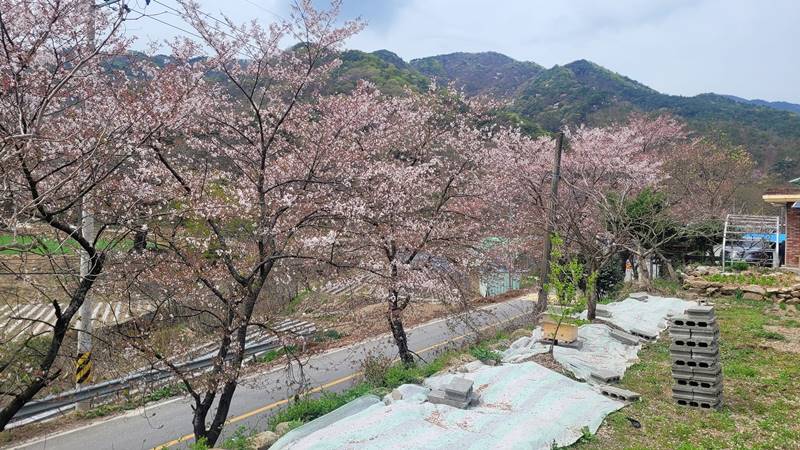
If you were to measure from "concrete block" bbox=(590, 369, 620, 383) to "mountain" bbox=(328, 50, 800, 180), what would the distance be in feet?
58.2

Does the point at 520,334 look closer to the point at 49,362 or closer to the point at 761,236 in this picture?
the point at 49,362

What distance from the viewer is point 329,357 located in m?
15.0

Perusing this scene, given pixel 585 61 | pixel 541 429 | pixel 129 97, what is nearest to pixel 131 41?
pixel 129 97

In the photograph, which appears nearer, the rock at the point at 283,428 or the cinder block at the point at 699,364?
the cinder block at the point at 699,364

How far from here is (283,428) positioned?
7.09 m

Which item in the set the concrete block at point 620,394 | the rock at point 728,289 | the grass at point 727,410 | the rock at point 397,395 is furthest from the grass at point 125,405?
the rock at point 728,289

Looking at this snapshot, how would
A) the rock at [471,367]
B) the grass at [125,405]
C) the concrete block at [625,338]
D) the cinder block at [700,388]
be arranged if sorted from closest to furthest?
1. the cinder block at [700,388]
2. the rock at [471,367]
3. the concrete block at [625,338]
4. the grass at [125,405]

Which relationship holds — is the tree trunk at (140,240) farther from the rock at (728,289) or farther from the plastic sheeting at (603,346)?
the rock at (728,289)

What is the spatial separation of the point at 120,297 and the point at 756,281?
16.9 metres

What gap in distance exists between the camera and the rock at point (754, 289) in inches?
576

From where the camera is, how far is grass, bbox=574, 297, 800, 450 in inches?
225

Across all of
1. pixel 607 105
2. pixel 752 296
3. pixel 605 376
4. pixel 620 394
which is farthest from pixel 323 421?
pixel 607 105

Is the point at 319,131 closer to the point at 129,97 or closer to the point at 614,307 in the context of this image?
the point at 129,97

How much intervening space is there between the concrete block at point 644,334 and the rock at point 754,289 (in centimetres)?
623
